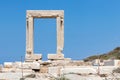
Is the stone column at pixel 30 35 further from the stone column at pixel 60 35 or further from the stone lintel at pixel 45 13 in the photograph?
the stone column at pixel 60 35

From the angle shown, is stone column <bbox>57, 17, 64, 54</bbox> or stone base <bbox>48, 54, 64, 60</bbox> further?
stone column <bbox>57, 17, 64, 54</bbox>

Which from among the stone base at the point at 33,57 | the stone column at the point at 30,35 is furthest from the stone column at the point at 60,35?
the stone column at the point at 30,35

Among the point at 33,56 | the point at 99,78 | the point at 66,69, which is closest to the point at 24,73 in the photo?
the point at 66,69

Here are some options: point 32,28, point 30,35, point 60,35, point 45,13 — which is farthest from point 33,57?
point 45,13

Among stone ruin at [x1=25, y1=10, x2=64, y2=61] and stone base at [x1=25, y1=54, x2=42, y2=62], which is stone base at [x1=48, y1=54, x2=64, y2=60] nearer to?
stone ruin at [x1=25, y1=10, x2=64, y2=61]

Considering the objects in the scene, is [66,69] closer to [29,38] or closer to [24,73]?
[24,73]

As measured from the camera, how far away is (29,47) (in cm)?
2981

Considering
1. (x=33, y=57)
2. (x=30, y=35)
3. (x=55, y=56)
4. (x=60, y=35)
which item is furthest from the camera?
(x=60, y=35)

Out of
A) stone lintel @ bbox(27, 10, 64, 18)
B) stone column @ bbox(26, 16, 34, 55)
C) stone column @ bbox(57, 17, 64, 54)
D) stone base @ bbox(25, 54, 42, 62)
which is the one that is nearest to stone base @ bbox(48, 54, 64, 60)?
stone column @ bbox(57, 17, 64, 54)

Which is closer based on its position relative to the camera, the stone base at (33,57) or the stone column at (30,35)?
the stone base at (33,57)

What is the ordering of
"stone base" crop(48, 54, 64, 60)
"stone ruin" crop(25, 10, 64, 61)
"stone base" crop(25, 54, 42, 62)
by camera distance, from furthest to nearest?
"stone ruin" crop(25, 10, 64, 61) < "stone base" crop(25, 54, 42, 62) < "stone base" crop(48, 54, 64, 60)

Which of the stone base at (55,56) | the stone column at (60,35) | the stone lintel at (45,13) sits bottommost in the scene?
the stone base at (55,56)

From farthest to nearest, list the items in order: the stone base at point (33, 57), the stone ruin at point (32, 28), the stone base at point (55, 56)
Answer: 1. the stone ruin at point (32, 28)
2. the stone base at point (33, 57)
3. the stone base at point (55, 56)

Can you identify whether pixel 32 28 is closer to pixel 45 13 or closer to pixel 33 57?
pixel 45 13
